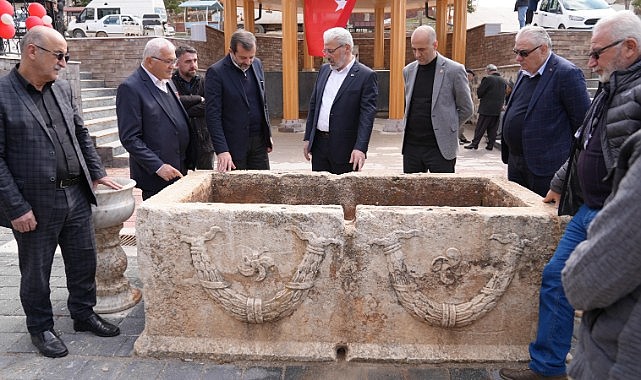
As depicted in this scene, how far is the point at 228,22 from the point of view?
12.8m

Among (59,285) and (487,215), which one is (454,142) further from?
(59,285)

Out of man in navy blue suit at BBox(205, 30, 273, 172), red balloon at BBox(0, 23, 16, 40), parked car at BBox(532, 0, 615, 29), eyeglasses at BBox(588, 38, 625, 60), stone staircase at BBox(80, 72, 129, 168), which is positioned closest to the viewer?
eyeglasses at BBox(588, 38, 625, 60)

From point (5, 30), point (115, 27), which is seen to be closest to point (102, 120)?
point (5, 30)

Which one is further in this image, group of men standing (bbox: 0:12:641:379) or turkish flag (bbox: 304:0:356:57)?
turkish flag (bbox: 304:0:356:57)

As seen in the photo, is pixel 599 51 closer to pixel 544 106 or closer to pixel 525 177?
pixel 544 106

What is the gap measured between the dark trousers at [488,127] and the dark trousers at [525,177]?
6.63 metres

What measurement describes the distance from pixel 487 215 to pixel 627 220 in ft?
4.49

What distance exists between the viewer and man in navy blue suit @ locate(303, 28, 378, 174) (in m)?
3.97

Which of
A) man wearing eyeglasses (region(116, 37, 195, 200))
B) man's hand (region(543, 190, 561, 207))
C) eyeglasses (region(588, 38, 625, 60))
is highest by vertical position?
eyeglasses (region(588, 38, 625, 60))

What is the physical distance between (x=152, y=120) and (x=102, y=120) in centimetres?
644

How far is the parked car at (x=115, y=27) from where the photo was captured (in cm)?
2148

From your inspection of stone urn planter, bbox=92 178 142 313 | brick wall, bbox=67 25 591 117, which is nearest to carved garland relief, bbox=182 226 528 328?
stone urn planter, bbox=92 178 142 313

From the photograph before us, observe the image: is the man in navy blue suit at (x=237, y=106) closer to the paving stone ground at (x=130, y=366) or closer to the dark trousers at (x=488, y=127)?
the paving stone ground at (x=130, y=366)

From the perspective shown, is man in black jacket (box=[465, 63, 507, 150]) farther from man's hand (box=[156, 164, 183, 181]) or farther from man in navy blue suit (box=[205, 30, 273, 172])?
man's hand (box=[156, 164, 183, 181])
